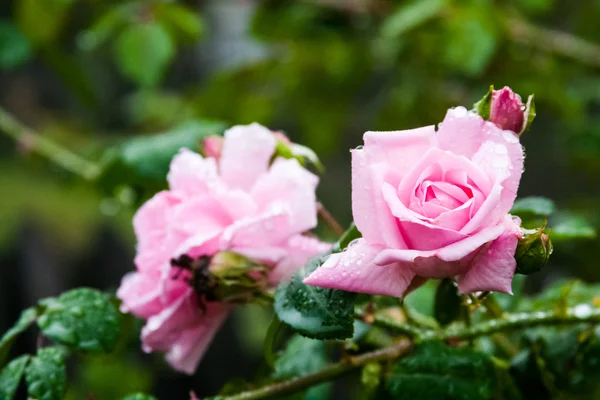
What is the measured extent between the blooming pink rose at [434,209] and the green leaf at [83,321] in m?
0.19

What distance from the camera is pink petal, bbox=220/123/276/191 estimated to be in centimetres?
43

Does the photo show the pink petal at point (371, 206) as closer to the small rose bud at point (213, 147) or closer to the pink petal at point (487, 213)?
the pink petal at point (487, 213)

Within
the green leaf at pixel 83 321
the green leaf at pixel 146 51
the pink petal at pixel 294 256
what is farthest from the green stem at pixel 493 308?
the green leaf at pixel 146 51

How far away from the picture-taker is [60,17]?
1.00 metres

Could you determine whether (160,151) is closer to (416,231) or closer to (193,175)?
(193,175)

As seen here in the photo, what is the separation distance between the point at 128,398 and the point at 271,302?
0.11m

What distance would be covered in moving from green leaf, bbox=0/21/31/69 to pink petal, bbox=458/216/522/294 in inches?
31.4

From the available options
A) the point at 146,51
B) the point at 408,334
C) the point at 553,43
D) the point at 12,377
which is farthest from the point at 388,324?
the point at 553,43

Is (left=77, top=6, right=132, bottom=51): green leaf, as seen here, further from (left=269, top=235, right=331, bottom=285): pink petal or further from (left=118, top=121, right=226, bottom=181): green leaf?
(left=269, top=235, right=331, bottom=285): pink petal

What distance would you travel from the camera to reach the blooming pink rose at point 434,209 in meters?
0.30

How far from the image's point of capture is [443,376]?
16.5 inches

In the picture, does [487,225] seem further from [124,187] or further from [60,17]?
[60,17]

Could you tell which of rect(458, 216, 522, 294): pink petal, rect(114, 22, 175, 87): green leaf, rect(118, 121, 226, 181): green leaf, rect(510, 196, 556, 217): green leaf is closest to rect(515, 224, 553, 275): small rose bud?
rect(458, 216, 522, 294): pink petal

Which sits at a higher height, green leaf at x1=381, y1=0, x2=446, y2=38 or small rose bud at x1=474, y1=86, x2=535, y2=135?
small rose bud at x1=474, y1=86, x2=535, y2=135
